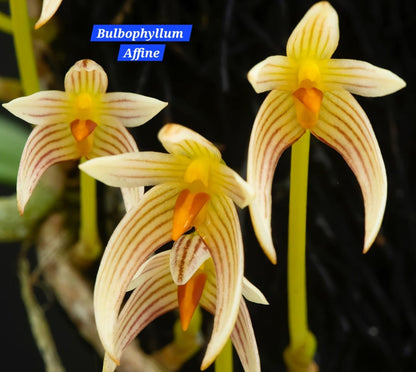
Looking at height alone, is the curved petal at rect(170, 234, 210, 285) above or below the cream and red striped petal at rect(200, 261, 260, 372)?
above

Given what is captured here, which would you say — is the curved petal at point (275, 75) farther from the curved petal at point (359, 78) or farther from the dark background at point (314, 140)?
the dark background at point (314, 140)

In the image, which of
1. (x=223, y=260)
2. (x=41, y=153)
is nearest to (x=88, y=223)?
(x=41, y=153)

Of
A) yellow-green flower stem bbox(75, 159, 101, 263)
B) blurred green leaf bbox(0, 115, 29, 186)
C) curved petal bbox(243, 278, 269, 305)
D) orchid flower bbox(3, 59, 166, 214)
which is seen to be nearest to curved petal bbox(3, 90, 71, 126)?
orchid flower bbox(3, 59, 166, 214)

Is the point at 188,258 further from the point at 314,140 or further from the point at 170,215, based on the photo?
the point at 314,140

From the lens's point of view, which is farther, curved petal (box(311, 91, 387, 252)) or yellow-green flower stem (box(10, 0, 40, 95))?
yellow-green flower stem (box(10, 0, 40, 95))

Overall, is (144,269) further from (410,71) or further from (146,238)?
(410,71)

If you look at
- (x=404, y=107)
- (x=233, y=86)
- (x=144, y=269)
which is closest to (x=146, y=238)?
(x=144, y=269)

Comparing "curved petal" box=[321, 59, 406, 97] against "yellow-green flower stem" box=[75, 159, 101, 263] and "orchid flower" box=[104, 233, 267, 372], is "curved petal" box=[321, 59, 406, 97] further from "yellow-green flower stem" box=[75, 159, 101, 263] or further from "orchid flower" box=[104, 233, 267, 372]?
"yellow-green flower stem" box=[75, 159, 101, 263]

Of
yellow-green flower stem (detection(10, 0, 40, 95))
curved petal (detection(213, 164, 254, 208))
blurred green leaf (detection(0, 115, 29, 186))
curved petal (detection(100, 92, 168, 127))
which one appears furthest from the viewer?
blurred green leaf (detection(0, 115, 29, 186))
